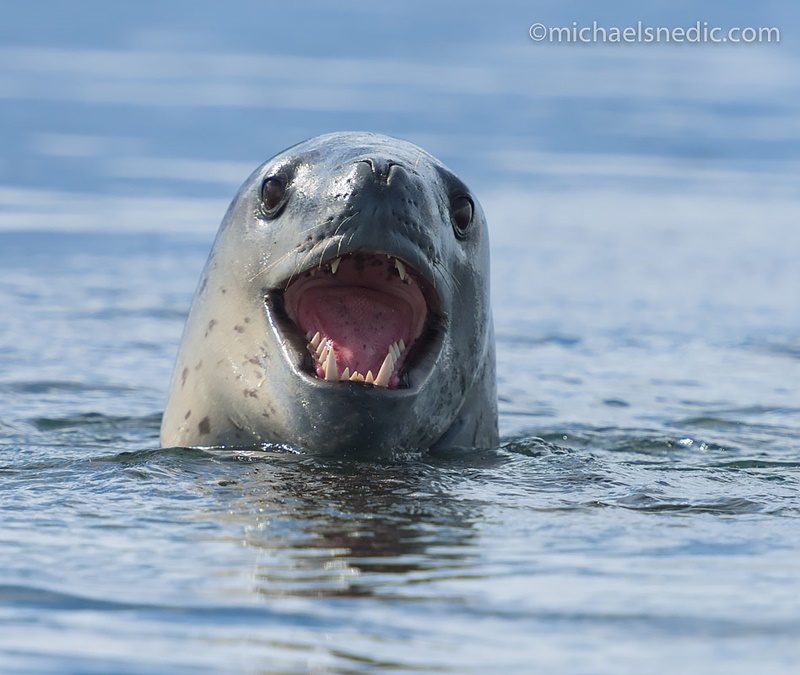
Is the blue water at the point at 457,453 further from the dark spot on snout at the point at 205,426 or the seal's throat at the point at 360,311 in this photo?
the seal's throat at the point at 360,311

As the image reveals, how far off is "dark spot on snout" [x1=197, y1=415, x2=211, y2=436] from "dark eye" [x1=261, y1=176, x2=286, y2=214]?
0.76 meters

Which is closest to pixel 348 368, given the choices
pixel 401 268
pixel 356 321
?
pixel 356 321

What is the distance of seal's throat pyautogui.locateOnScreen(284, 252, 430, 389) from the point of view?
609 centimetres

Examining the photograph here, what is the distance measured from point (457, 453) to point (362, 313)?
2.09 feet

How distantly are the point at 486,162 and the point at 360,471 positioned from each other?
1188cm

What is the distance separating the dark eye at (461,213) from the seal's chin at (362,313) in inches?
11.4

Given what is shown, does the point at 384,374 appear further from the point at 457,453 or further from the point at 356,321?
the point at 457,453

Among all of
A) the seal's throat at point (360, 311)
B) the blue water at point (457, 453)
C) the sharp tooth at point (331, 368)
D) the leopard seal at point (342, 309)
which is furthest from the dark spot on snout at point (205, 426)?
the sharp tooth at point (331, 368)

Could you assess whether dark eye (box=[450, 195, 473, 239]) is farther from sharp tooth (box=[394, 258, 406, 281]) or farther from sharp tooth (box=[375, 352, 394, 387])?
sharp tooth (box=[375, 352, 394, 387])

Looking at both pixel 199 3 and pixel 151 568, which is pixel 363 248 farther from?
pixel 199 3

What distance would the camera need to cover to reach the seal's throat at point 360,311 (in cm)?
609

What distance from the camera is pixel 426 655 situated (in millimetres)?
3752

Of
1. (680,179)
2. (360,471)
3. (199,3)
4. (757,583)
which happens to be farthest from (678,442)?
(199,3)

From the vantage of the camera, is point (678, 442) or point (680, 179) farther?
point (680, 179)
